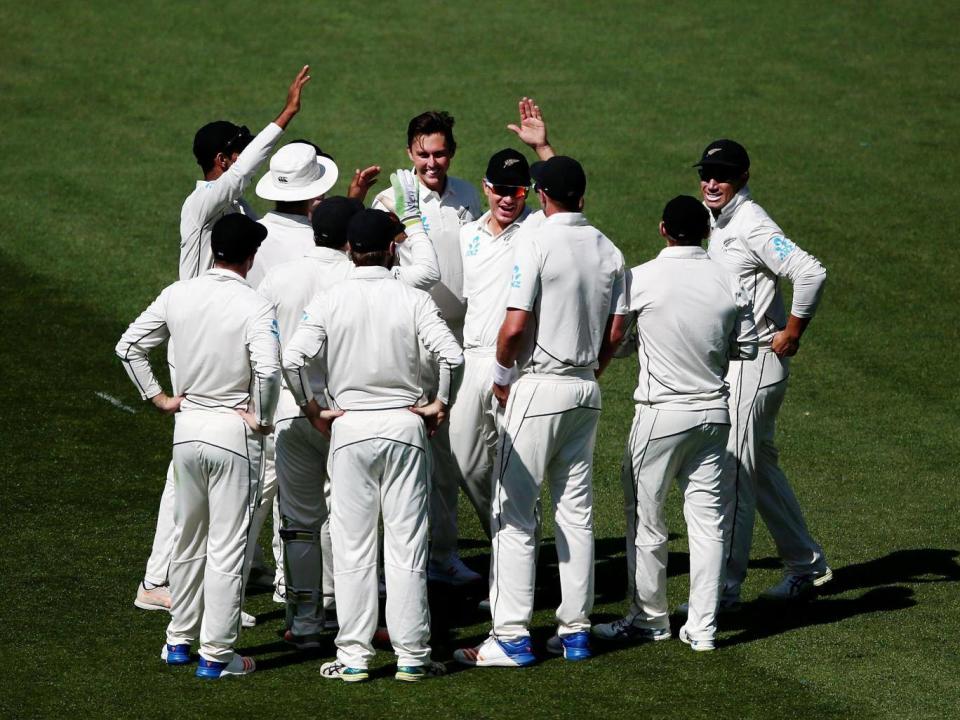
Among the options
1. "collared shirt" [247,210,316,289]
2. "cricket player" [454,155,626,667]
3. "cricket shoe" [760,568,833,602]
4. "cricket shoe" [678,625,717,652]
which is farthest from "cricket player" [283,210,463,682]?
"cricket shoe" [760,568,833,602]

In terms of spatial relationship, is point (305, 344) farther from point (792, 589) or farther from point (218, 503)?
point (792, 589)

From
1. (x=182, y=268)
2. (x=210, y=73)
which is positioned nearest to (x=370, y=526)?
(x=182, y=268)

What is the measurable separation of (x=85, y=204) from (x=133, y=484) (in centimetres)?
579

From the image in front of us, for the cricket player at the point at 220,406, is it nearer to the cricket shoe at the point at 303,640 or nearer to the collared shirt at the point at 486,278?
the cricket shoe at the point at 303,640

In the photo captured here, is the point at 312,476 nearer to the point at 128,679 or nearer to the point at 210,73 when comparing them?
the point at 128,679

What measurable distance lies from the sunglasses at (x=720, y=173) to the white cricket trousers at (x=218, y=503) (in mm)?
2779

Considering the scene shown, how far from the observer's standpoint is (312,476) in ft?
22.1

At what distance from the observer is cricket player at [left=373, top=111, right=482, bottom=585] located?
767 cm

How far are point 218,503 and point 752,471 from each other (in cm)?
282

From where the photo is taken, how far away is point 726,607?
7.27m

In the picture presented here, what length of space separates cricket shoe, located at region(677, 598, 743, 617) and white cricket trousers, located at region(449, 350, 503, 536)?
1146 mm

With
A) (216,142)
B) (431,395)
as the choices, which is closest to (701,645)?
(431,395)

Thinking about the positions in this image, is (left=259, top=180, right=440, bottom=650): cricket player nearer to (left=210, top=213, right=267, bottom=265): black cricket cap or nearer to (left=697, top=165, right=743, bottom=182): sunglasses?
(left=210, top=213, right=267, bottom=265): black cricket cap

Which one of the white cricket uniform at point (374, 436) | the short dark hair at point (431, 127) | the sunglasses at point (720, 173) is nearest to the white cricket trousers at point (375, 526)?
the white cricket uniform at point (374, 436)
